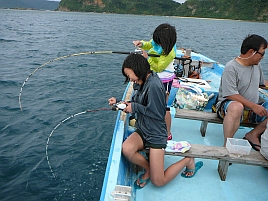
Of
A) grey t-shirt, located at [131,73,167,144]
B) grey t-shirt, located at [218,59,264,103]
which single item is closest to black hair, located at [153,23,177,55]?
grey t-shirt, located at [131,73,167,144]

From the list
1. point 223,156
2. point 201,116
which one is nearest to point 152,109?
point 223,156

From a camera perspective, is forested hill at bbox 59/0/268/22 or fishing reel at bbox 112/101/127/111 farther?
forested hill at bbox 59/0/268/22

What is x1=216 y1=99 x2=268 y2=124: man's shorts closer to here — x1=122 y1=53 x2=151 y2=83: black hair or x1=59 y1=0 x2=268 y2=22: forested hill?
x1=122 y1=53 x2=151 y2=83: black hair

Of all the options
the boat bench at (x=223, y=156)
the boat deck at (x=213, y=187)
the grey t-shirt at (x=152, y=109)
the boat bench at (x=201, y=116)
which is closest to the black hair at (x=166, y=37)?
the grey t-shirt at (x=152, y=109)

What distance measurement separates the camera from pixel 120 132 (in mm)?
3527

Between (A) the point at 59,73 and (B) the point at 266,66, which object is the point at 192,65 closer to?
(A) the point at 59,73

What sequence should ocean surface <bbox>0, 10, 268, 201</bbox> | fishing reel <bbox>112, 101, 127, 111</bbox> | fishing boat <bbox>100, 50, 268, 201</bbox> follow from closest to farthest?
fishing boat <bbox>100, 50, 268, 201</bbox> < fishing reel <bbox>112, 101, 127, 111</bbox> < ocean surface <bbox>0, 10, 268, 201</bbox>

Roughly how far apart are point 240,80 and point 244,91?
19 cm

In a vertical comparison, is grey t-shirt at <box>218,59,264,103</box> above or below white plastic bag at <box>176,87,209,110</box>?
above

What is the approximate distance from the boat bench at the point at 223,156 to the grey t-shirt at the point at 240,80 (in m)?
0.93

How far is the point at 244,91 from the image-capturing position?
3.94m

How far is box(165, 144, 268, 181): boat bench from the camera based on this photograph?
3152 millimetres

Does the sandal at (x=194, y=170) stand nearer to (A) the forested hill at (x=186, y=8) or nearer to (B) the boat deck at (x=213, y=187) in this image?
(B) the boat deck at (x=213, y=187)

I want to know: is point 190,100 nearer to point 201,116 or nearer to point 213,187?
point 201,116
